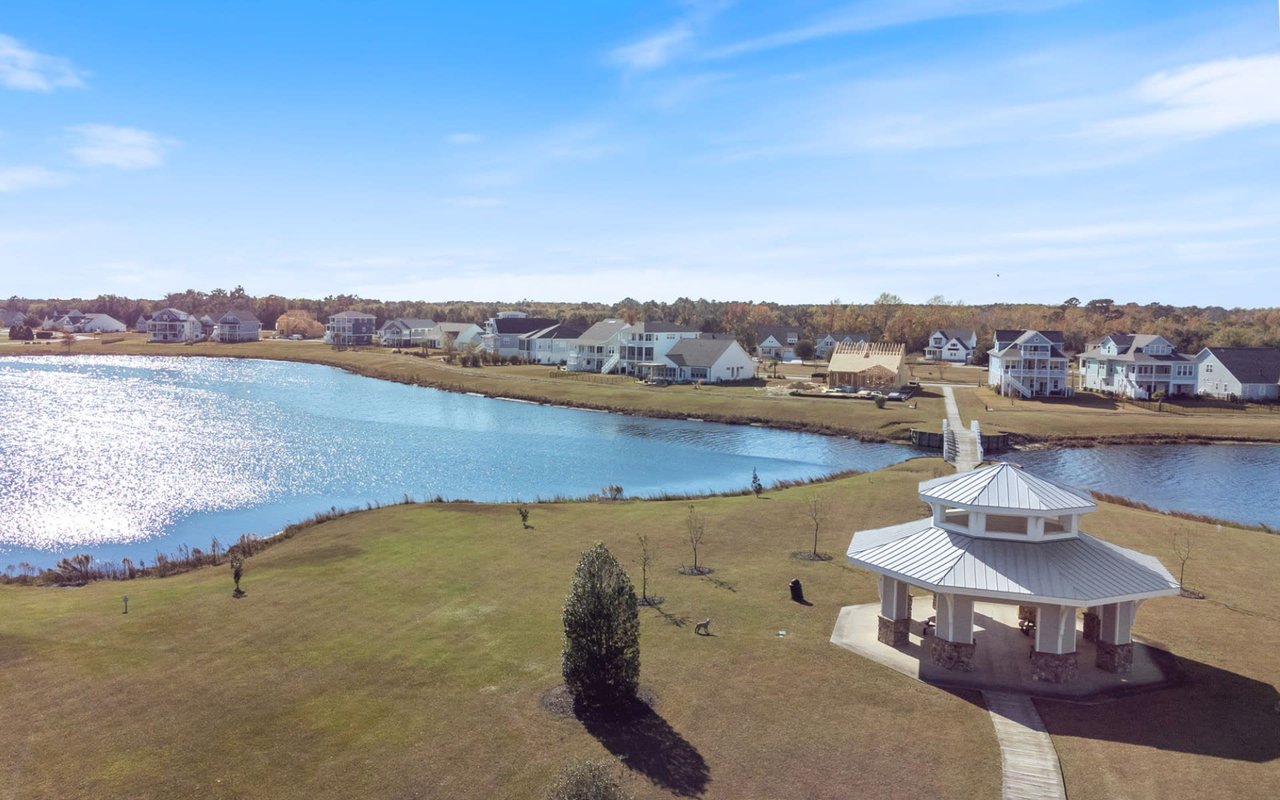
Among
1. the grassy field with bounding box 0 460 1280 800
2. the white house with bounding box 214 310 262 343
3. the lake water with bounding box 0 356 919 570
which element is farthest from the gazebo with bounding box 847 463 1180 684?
the white house with bounding box 214 310 262 343

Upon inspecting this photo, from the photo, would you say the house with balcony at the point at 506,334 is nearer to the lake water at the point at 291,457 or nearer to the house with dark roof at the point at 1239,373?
the lake water at the point at 291,457

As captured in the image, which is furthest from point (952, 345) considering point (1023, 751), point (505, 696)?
point (505, 696)

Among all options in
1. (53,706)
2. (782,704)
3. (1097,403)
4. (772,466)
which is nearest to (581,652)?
(782,704)

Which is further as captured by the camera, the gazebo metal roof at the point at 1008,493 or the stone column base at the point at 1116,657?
the gazebo metal roof at the point at 1008,493

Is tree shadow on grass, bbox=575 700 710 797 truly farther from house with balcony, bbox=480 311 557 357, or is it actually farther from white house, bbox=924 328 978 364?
white house, bbox=924 328 978 364

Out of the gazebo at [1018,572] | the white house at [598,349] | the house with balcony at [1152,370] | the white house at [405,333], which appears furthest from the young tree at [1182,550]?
the white house at [405,333]

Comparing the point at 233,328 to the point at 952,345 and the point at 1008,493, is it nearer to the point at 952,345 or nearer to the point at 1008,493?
the point at 952,345
